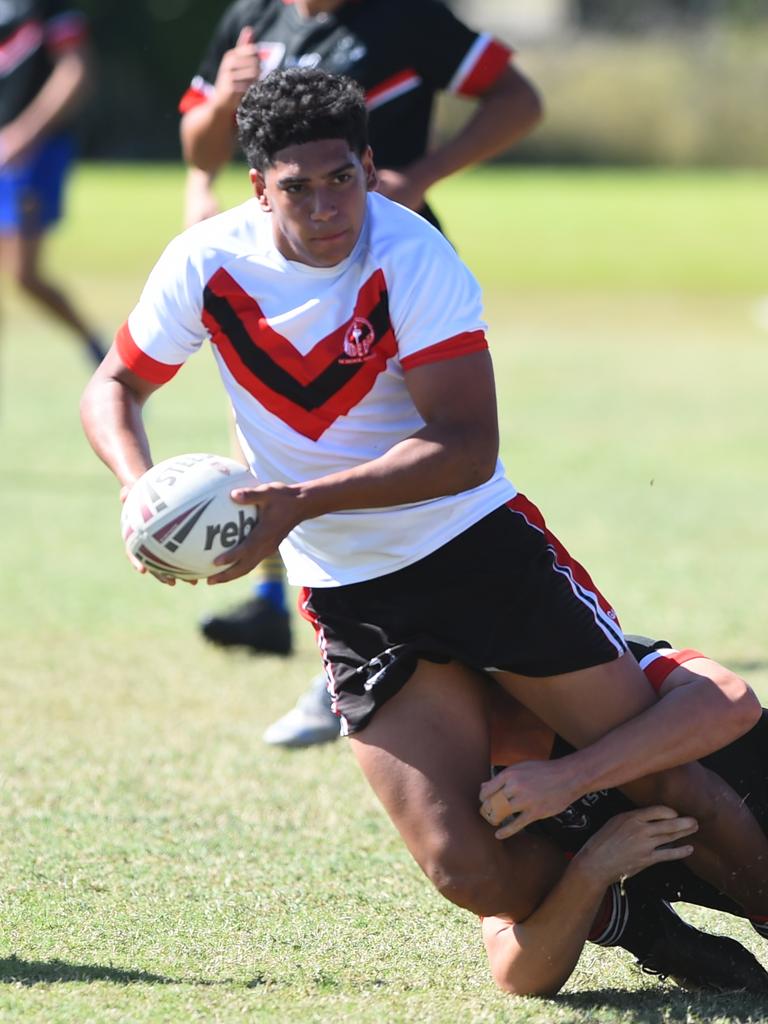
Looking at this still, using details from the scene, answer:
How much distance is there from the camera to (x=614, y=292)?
21047 mm

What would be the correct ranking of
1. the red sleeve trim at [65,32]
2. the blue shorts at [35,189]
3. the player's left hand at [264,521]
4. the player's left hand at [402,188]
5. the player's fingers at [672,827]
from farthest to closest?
the blue shorts at [35,189]
the red sleeve trim at [65,32]
the player's left hand at [402,188]
the player's fingers at [672,827]
the player's left hand at [264,521]

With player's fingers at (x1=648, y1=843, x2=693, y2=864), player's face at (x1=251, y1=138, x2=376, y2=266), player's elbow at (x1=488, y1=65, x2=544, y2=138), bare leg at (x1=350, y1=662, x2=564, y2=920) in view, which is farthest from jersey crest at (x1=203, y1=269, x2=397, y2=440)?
player's elbow at (x1=488, y1=65, x2=544, y2=138)

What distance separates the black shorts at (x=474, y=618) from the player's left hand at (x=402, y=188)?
1715mm

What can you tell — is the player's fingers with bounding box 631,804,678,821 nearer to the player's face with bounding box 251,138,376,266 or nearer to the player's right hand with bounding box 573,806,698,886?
the player's right hand with bounding box 573,806,698,886

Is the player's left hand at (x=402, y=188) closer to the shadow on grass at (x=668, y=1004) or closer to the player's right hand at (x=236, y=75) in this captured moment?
the player's right hand at (x=236, y=75)

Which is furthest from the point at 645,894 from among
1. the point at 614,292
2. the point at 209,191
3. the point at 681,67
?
the point at 681,67

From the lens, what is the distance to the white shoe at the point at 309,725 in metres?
5.40

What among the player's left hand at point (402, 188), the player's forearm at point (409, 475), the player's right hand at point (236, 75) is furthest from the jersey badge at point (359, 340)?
the player's right hand at point (236, 75)

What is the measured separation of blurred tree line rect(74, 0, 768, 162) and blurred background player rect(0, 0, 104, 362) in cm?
3507

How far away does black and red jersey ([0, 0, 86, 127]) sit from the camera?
9828 millimetres

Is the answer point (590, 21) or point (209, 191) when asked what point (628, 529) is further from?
point (590, 21)

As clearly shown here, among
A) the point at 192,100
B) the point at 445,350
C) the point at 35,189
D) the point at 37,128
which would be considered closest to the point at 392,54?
the point at 192,100

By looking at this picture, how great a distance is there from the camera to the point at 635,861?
364 cm

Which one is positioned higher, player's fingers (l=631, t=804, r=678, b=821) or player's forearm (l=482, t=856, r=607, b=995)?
player's fingers (l=631, t=804, r=678, b=821)
